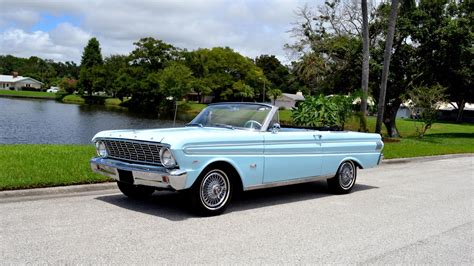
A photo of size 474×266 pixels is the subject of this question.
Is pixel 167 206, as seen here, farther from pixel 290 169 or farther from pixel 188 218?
pixel 290 169

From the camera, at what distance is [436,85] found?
3112 cm

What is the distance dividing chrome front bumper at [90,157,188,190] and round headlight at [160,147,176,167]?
0.08 metres

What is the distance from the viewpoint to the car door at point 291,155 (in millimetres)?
7527

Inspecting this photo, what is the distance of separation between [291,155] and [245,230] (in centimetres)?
203

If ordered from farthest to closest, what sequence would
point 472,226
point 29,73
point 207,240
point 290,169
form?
1. point 29,73
2. point 290,169
3. point 472,226
4. point 207,240

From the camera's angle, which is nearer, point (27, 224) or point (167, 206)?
point (27, 224)

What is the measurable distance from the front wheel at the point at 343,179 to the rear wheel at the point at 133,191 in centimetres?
351

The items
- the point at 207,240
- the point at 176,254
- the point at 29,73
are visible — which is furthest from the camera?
the point at 29,73

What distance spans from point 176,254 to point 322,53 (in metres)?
30.0

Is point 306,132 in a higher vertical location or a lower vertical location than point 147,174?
higher

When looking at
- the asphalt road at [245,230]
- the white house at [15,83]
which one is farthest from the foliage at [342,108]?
the white house at [15,83]

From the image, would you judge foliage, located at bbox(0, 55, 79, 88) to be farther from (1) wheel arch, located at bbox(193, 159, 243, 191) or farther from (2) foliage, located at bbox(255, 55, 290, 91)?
(1) wheel arch, located at bbox(193, 159, 243, 191)

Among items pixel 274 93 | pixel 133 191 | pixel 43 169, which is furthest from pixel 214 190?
pixel 274 93

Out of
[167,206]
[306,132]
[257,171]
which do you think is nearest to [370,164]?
[306,132]
